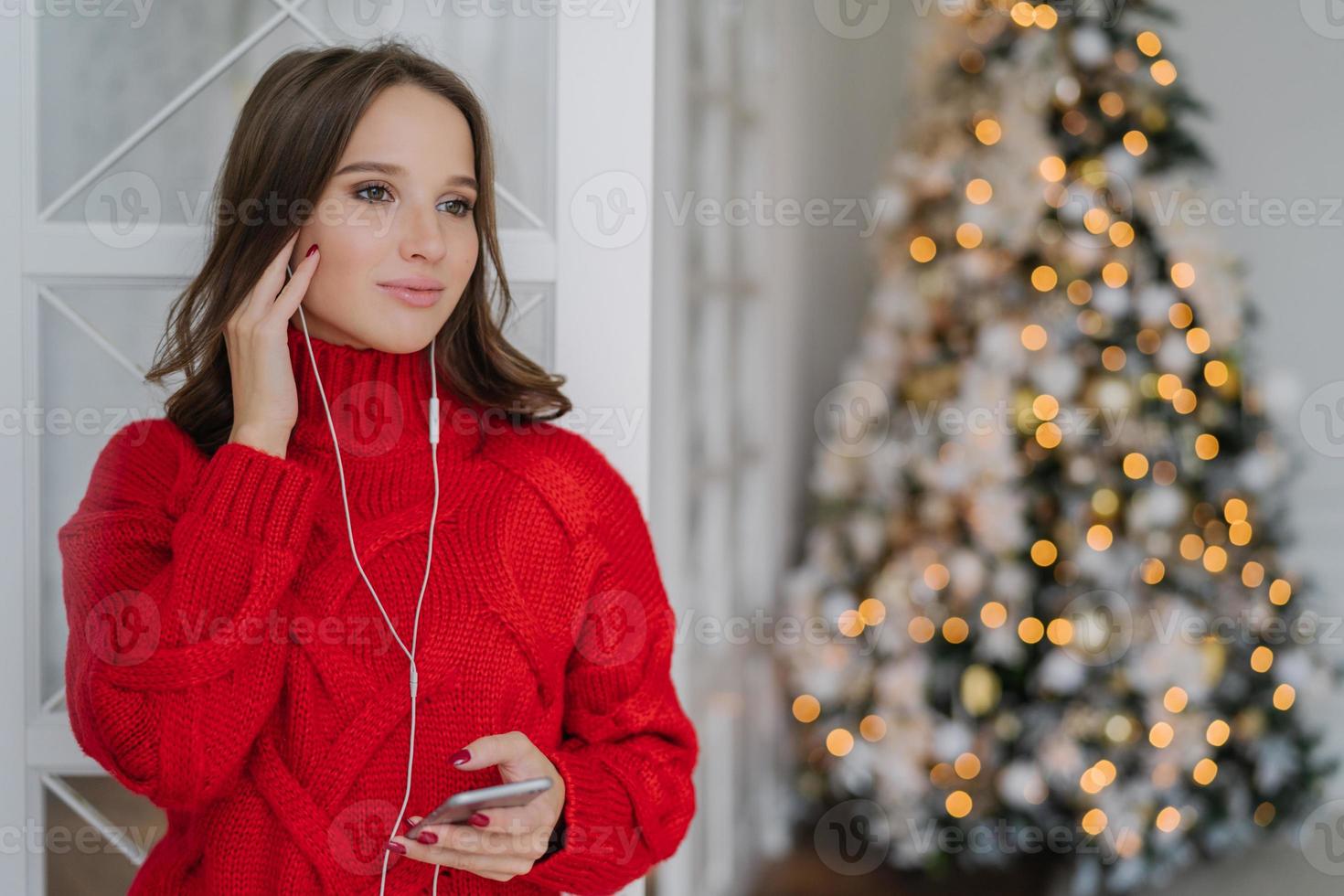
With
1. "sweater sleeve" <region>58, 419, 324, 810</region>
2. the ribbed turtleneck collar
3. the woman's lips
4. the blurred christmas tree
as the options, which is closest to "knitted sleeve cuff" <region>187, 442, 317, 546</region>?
"sweater sleeve" <region>58, 419, 324, 810</region>

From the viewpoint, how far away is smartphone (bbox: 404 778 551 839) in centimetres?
93

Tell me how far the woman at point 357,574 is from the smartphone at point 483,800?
0.04m

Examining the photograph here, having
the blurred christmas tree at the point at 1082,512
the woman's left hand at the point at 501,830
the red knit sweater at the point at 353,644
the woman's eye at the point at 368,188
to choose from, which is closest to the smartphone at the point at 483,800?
the woman's left hand at the point at 501,830

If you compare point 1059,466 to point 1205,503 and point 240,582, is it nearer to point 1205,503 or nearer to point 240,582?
point 1205,503

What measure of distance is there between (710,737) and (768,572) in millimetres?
575

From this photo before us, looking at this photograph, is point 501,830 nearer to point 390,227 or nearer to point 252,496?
point 252,496

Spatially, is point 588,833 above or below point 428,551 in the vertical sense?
below

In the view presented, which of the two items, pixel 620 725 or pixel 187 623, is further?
pixel 620 725

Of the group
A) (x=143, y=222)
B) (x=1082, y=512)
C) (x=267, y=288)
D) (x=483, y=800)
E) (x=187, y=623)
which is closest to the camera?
(x=483, y=800)

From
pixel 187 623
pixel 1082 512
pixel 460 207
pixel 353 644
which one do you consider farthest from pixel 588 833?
pixel 1082 512

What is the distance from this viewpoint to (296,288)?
113 cm

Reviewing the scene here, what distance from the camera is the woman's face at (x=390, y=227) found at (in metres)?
1.13

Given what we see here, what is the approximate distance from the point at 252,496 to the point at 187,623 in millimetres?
134

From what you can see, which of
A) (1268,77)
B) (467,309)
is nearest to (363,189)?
(467,309)
